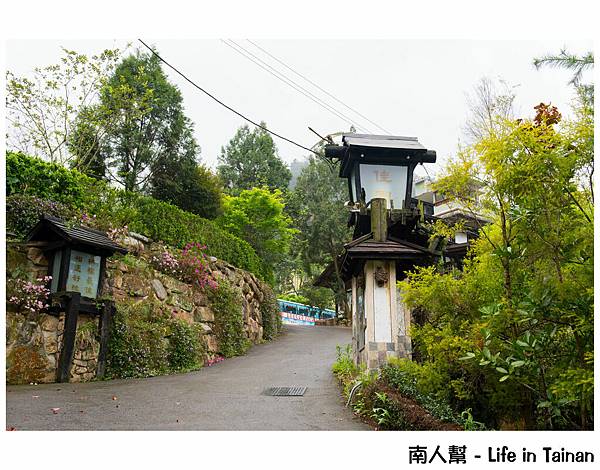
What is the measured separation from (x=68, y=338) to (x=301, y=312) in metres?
21.2

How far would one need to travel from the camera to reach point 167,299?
36.6 ft

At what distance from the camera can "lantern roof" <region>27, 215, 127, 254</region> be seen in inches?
318

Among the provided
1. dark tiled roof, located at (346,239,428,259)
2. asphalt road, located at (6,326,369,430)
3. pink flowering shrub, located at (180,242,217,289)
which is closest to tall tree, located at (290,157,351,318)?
pink flowering shrub, located at (180,242,217,289)

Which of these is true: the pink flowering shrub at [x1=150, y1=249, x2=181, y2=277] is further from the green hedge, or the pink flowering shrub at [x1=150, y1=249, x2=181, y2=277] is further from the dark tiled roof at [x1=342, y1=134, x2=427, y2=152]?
the dark tiled roof at [x1=342, y1=134, x2=427, y2=152]

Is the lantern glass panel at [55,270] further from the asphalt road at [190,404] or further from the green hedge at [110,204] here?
the asphalt road at [190,404]

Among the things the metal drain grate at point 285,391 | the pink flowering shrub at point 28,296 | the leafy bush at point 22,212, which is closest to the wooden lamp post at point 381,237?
the metal drain grate at point 285,391

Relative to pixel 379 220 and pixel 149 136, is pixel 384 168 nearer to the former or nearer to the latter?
pixel 379 220

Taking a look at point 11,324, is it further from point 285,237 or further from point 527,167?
point 285,237

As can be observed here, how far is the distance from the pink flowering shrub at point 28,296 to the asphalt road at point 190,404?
4.08ft

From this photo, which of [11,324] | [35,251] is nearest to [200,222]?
[35,251]

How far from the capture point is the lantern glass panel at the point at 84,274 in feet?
27.3

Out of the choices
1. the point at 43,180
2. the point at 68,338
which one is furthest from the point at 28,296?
the point at 43,180

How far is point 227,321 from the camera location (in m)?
Answer: 12.5

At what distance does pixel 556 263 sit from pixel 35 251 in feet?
26.2
